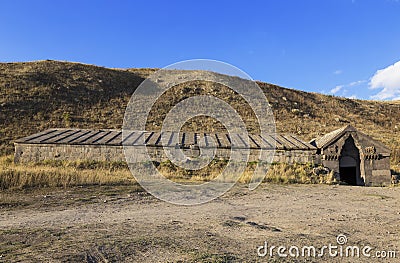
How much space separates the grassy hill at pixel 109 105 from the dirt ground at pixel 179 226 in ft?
48.5

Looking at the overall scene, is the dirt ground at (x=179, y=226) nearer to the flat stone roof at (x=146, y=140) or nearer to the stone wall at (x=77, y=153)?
the stone wall at (x=77, y=153)

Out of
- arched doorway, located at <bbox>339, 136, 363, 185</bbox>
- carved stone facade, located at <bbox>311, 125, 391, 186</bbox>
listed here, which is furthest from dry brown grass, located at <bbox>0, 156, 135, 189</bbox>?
arched doorway, located at <bbox>339, 136, 363, 185</bbox>

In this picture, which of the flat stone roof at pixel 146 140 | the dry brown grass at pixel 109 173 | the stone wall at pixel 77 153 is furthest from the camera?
the flat stone roof at pixel 146 140

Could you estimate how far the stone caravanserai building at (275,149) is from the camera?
13.5m

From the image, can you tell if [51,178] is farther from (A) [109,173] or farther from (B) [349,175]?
(B) [349,175]

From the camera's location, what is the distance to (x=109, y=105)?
33.7 metres

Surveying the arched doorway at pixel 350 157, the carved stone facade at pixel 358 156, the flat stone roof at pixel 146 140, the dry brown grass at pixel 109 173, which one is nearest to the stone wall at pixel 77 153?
the flat stone roof at pixel 146 140

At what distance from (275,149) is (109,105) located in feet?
81.0

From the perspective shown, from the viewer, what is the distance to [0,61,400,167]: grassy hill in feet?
88.8

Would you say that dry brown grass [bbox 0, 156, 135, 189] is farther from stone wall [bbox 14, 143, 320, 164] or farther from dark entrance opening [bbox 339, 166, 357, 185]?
dark entrance opening [bbox 339, 166, 357, 185]

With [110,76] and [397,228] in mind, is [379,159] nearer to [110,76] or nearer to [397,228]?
[397,228]

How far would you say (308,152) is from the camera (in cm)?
1433

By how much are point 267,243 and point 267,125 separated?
2978cm

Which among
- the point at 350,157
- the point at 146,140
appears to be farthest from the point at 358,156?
the point at 146,140
